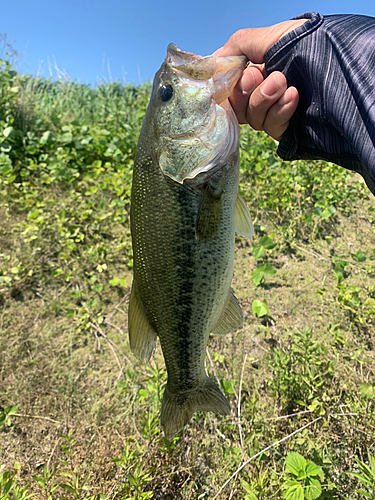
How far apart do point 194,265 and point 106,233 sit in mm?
3064

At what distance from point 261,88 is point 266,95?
4cm

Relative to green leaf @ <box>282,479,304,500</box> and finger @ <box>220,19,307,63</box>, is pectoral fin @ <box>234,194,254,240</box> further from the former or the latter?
green leaf @ <box>282,479,304,500</box>

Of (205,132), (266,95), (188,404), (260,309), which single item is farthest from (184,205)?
(260,309)

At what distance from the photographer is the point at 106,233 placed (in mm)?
4332

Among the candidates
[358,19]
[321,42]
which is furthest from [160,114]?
[358,19]

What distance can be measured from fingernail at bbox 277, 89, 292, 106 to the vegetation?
5.39 feet

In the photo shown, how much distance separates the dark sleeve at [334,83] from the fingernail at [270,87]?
0.11m

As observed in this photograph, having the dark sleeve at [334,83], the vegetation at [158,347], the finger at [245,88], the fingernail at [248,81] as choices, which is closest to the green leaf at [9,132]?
the vegetation at [158,347]

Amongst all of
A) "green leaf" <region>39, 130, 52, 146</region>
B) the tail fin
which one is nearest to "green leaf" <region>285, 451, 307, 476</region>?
the tail fin

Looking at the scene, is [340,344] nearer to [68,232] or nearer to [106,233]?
[106,233]

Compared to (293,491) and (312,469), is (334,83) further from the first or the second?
(293,491)

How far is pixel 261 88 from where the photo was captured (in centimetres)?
168

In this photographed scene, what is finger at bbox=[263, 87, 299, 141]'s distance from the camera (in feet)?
5.62

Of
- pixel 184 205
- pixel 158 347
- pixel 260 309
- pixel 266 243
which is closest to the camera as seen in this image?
pixel 184 205
